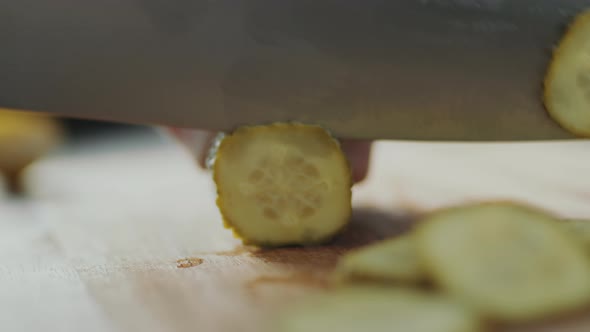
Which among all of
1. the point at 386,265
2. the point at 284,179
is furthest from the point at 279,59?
the point at 386,265

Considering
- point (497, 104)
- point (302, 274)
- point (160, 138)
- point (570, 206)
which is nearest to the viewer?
point (302, 274)

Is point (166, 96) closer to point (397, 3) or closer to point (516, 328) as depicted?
point (397, 3)

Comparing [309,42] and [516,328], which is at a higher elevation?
[309,42]

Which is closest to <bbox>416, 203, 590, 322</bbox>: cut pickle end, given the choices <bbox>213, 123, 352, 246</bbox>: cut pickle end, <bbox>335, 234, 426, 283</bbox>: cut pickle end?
<bbox>335, 234, 426, 283</bbox>: cut pickle end

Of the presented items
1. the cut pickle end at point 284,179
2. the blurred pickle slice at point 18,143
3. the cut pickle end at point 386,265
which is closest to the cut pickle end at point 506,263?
the cut pickle end at point 386,265

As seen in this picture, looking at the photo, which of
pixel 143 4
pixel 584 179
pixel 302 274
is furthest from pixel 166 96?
pixel 584 179

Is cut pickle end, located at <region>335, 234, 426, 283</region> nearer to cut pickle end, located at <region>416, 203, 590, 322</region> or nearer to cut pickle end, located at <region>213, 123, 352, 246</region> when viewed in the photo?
cut pickle end, located at <region>416, 203, 590, 322</region>

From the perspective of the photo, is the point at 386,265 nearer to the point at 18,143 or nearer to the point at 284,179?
the point at 284,179
